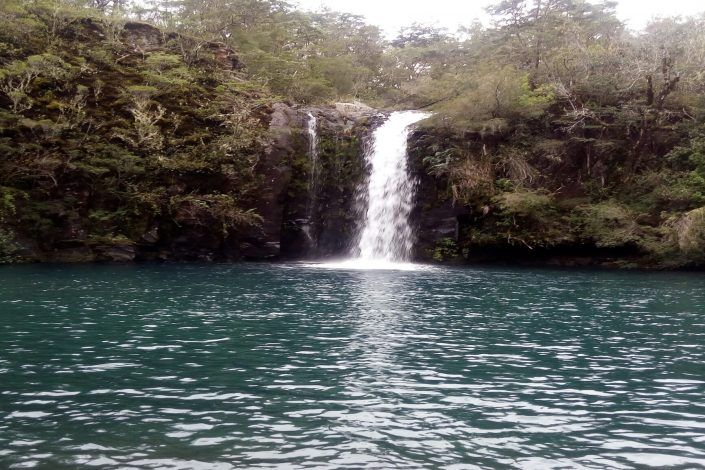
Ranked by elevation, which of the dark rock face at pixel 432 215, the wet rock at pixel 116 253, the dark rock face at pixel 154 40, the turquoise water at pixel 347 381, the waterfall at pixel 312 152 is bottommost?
the turquoise water at pixel 347 381

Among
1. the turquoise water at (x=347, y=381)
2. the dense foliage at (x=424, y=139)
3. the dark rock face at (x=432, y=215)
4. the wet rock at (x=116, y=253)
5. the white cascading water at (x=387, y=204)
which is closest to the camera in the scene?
the turquoise water at (x=347, y=381)

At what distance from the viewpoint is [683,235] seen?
75.4ft

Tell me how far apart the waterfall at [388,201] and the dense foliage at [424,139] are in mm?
1430

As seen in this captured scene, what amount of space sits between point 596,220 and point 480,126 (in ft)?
23.3

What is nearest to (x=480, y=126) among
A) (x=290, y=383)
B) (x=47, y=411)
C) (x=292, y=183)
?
(x=292, y=183)

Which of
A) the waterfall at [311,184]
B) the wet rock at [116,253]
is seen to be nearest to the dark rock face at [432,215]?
the waterfall at [311,184]

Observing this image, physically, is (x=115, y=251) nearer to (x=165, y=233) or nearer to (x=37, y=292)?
(x=165, y=233)

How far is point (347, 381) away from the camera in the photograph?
7918 mm

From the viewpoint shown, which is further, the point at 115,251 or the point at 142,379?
the point at 115,251

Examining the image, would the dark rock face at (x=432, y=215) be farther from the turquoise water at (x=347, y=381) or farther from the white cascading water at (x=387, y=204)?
the turquoise water at (x=347, y=381)

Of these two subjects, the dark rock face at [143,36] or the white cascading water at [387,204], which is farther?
the dark rock face at [143,36]

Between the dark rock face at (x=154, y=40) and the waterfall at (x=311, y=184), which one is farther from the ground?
the dark rock face at (x=154, y=40)

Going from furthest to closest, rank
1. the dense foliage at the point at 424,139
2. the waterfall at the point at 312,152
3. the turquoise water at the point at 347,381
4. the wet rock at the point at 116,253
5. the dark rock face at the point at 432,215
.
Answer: the waterfall at the point at 312,152 → the dark rock face at the point at 432,215 → the wet rock at the point at 116,253 → the dense foliage at the point at 424,139 → the turquoise water at the point at 347,381

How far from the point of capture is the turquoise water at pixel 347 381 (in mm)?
5520
